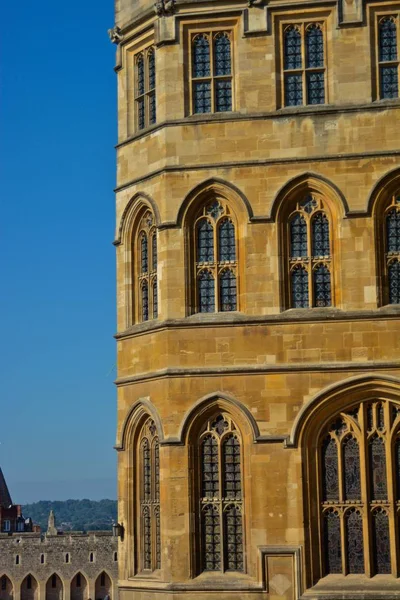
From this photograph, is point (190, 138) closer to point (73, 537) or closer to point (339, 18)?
point (339, 18)

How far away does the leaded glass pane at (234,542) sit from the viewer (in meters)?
27.5

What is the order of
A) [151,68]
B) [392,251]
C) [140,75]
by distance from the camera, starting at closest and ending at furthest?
[392,251]
[151,68]
[140,75]

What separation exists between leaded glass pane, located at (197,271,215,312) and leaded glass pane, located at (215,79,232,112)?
3.74 m

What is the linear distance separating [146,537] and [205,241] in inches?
264

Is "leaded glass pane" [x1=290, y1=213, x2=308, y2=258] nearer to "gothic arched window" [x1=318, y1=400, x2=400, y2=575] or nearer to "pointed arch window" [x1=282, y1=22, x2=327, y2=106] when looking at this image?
"pointed arch window" [x1=282, y1=22, x2=327, y2=106]

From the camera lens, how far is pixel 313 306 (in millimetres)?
27969

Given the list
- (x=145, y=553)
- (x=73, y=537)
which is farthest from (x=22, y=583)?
(x=145, y=553)

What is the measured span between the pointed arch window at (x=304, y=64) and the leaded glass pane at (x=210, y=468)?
7671 mm

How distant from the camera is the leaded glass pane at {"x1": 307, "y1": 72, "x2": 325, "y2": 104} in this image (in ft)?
94.2

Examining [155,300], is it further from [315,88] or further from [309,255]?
[315,88]

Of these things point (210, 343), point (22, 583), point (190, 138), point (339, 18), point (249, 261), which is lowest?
point (22, 583)

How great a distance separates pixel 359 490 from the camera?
27406 millimetres

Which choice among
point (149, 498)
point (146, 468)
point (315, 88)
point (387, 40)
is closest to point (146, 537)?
point (149, 498)

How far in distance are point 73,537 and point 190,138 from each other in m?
90.1
